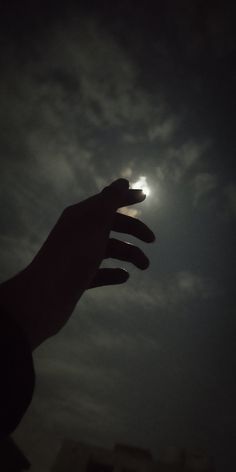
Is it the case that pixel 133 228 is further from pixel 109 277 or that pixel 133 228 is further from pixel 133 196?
pixel 109 277

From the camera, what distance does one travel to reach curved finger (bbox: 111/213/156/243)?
1777 mm

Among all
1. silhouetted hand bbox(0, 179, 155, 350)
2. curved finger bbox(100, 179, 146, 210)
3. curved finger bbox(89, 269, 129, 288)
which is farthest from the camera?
curved finger bbox(89, 269, 129, 288)

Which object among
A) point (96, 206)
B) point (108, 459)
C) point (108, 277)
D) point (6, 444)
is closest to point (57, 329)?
point (108, 277)

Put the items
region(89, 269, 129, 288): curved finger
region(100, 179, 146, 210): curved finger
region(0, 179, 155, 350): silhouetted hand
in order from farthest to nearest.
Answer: region(89, 269, 129, 288): curved finger < region(100, 179, 146, 210): curved finger < region(0, 179, 155, 350): silhouetted hand

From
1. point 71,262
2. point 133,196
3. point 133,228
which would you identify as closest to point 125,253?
point 133,228

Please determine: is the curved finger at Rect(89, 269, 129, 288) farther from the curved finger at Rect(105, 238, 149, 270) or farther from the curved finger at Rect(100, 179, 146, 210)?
the curved finger at Rect(100, 179, 146, 210)

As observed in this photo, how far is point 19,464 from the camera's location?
1712 centimetres

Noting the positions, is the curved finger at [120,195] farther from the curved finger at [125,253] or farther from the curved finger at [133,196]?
the curved finger at [125,253]

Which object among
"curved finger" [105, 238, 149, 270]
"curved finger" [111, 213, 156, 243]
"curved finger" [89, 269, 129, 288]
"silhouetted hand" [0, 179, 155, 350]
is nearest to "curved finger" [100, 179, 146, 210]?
"silhouetted hand" [0, 179, 155, 350]

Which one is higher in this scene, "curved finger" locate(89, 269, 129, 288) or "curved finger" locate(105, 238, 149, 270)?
"curved finger" locate(105, 238, 149, 270)

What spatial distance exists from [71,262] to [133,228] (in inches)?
21.8

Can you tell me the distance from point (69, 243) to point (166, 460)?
94.4ft

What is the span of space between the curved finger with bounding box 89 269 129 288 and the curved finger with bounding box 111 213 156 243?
258mm

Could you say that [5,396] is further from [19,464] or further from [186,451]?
[186,451]
